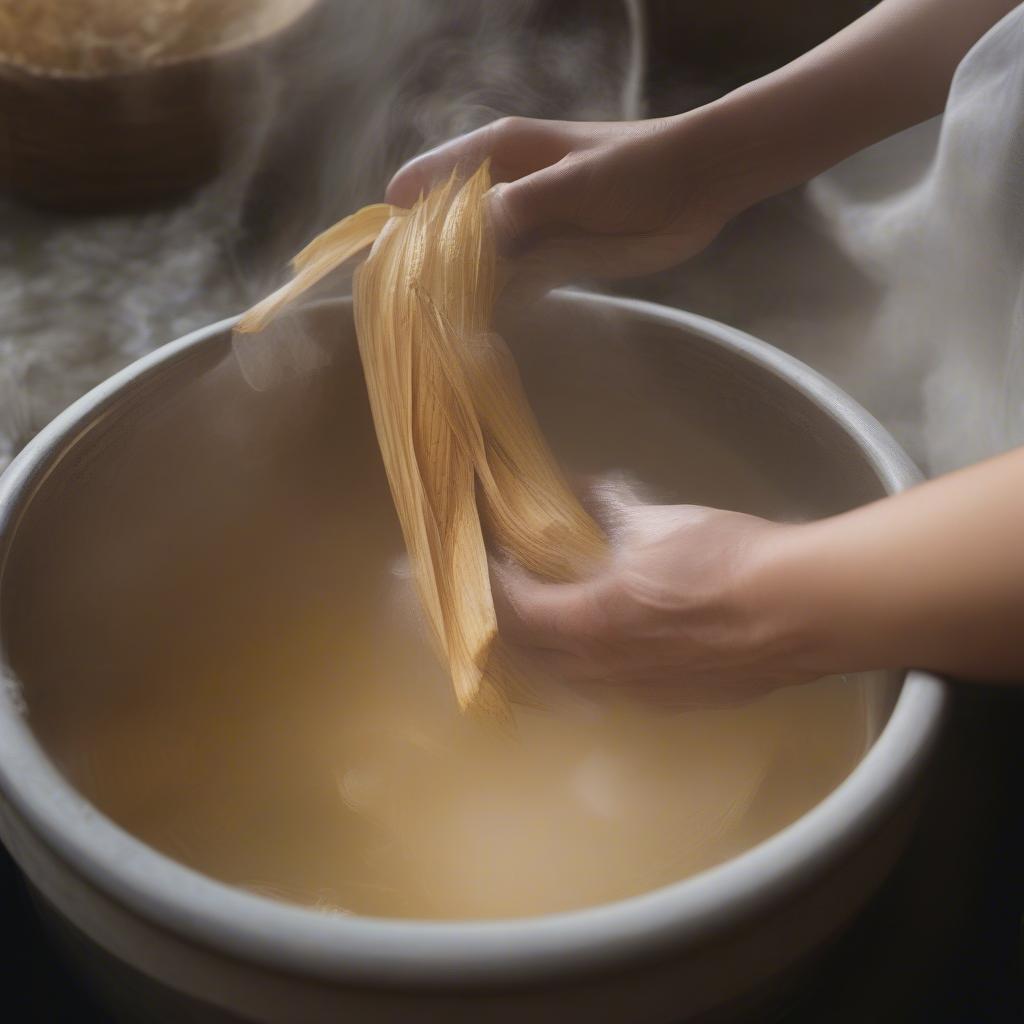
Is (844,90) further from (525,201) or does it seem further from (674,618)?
(674,618)

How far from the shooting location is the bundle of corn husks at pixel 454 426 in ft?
1.93

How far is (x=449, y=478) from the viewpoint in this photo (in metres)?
0.63

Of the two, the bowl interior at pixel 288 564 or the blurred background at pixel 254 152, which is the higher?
the blurred background at pixel 254 152

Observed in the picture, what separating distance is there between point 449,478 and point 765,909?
330 mm

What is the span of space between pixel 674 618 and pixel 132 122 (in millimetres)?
679

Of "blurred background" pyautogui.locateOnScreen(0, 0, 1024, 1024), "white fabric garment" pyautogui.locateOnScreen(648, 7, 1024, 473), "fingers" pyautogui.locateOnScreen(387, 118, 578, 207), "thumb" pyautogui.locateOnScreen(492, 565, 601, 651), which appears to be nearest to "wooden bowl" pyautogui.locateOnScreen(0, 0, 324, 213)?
"blurred background" pyautogui.locateOnScreen(0, 0, 1024, 1024)

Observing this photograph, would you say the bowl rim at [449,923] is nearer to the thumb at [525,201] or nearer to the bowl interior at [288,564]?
the bowl interior at [288,564]

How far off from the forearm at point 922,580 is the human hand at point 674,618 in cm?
1

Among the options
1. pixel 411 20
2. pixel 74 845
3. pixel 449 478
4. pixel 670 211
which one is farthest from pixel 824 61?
pixel 74 845

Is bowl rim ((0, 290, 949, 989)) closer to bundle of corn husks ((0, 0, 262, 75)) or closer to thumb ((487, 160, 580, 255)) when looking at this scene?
thumb ((487, 160, 580, 255))

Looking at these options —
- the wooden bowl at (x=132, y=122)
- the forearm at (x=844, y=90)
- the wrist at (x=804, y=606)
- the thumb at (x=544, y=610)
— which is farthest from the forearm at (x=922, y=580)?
the wooden bowl at (x=132, y=122)

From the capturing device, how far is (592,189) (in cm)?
70

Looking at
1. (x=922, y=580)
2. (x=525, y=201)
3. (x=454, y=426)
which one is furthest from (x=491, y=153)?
(x=922, y=580)

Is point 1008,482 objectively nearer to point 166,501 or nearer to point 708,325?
point 708,325
